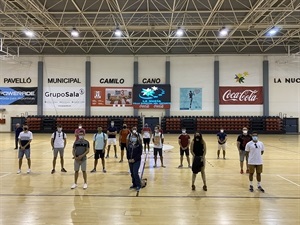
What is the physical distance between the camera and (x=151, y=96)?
1250 inches

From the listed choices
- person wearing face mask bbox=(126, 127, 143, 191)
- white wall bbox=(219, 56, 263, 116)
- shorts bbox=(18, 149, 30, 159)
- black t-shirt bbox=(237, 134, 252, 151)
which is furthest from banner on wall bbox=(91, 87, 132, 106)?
person wearing face mask bbox=(126, 127, 143, 191)

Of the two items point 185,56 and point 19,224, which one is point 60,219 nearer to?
point 19,224

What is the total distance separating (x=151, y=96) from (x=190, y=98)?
175 inches

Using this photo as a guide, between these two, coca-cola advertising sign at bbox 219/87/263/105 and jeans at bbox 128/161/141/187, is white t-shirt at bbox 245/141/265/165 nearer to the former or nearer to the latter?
jeans at bbox 128/161/141/187

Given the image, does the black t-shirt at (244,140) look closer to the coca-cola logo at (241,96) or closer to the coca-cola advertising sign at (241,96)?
the coca-cola advertising sign at (241,96)

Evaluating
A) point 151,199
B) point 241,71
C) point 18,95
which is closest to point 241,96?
point 241,71

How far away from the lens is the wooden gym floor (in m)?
5.72

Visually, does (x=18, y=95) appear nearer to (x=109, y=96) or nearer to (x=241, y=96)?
(x=109, y=96)

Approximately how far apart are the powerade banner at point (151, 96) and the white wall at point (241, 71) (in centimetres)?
631

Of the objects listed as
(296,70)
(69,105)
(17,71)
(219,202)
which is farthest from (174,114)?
(219,202)

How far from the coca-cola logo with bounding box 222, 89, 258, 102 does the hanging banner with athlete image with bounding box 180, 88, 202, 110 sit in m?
2.82

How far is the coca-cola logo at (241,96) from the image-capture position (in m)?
31.5

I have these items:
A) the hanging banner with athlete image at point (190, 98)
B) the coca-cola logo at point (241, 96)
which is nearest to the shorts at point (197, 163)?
the hanging banner with athlete image at point (190, 98)

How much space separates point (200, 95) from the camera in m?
31.8
